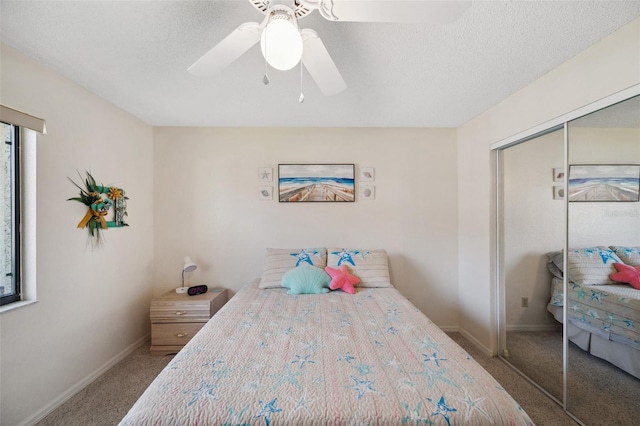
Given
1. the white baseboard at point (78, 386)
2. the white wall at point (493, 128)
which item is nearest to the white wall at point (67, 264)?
the white baseboard at point (78, 386)

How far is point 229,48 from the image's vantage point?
4.09ft

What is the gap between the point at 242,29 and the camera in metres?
1.13

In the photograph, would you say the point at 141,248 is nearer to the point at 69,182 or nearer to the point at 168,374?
the point at 69,182

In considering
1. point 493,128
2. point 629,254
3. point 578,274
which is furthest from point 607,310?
point 493,128

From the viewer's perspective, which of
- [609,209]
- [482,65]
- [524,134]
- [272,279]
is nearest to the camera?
[609,209]

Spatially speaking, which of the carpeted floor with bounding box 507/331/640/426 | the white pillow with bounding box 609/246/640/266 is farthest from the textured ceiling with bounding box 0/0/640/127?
the carpeted floor with bounding box 507/331/640/426

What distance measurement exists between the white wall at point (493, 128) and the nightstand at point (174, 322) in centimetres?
274

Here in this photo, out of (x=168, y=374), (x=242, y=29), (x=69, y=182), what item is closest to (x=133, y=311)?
(x=69, y=182)

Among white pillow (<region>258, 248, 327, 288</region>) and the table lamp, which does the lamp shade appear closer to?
the table lamp

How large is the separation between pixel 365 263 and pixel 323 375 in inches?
62.8

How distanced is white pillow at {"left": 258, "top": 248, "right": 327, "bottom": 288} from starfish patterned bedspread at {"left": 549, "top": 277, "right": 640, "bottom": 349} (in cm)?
195

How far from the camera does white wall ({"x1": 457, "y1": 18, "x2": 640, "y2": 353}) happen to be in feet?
4.86

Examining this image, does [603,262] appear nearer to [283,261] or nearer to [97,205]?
[283,261]

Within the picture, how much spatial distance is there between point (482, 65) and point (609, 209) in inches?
46.7
